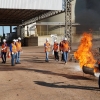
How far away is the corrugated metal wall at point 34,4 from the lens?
113ft

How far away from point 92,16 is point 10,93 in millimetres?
49240

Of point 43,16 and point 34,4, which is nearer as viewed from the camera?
point 34,4

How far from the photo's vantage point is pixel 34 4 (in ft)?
116

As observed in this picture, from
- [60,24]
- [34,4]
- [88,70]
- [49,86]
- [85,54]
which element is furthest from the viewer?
[60,24]

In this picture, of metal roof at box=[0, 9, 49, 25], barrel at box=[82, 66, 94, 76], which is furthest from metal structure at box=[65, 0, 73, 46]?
barrel at box=[82, 66, 94, 76]

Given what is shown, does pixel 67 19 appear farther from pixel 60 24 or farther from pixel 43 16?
pixel 60 24

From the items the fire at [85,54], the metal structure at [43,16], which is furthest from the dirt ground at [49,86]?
the metal structure at [43,16]

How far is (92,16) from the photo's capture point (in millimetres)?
56719

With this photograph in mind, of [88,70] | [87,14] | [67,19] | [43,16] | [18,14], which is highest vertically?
[87,14]

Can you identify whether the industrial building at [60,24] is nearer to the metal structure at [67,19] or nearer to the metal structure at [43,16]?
the metal structure at [43,16]

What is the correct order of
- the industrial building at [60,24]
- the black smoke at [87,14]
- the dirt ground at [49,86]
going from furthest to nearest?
the black smoke at [87,14], the industrial building at [60,24], the dirt ground at [49,86]

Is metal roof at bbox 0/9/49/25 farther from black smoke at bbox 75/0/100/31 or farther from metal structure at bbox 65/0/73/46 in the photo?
black smoke at bbox 75/0/100/31

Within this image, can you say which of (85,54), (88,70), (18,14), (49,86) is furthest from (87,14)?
(49,86)

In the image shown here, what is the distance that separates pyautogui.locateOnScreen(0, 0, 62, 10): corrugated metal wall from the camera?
3441 centimetres
